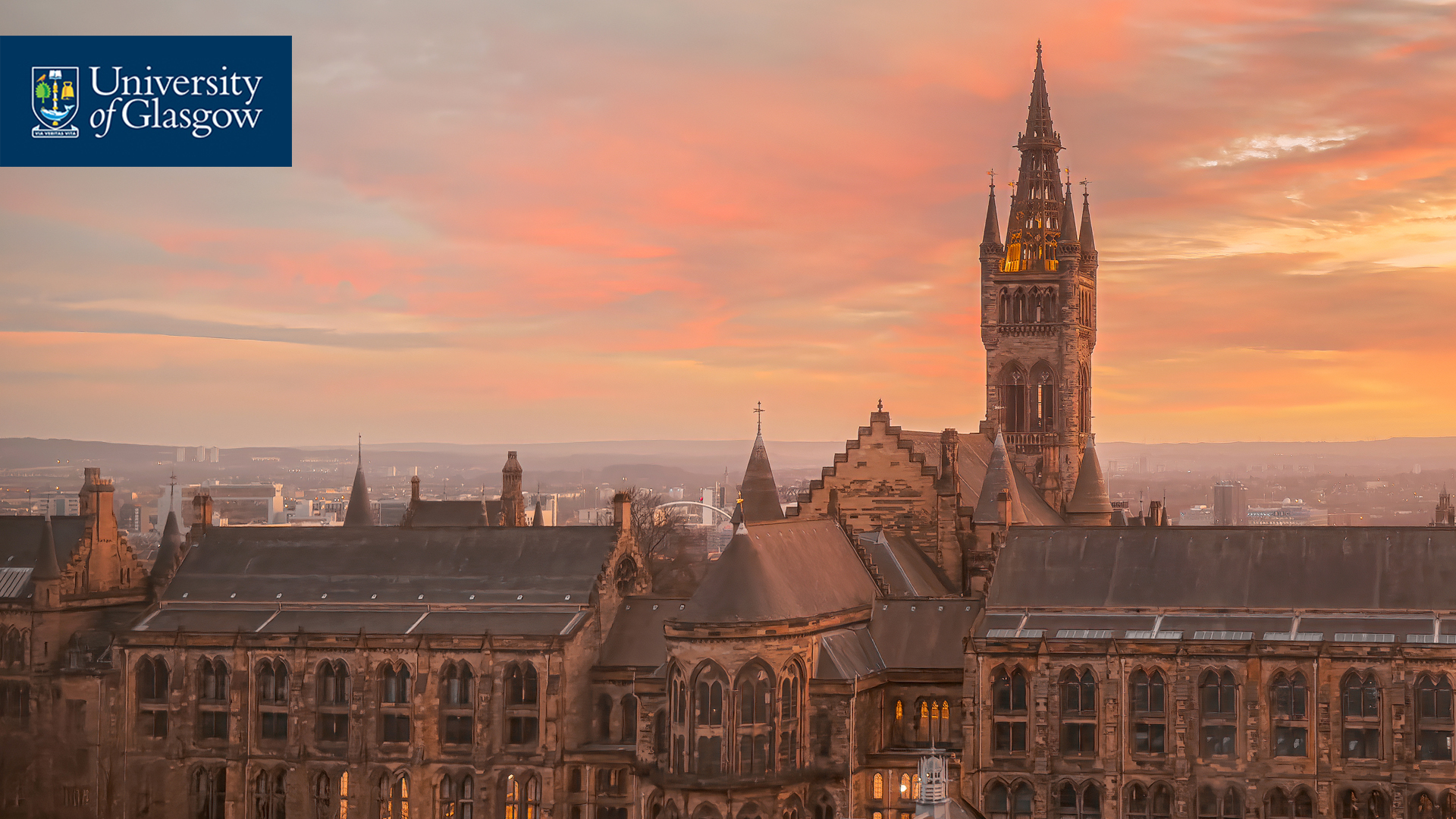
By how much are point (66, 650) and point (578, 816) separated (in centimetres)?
2839

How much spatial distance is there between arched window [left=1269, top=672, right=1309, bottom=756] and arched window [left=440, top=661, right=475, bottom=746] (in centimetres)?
3474

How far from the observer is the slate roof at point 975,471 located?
10531 cm

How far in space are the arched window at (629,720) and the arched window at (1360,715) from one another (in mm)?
30597

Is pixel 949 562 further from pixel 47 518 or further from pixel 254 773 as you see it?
pixel 47 518

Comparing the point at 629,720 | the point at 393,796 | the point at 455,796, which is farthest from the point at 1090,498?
the point at 393,796

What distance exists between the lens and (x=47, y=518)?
97500mm

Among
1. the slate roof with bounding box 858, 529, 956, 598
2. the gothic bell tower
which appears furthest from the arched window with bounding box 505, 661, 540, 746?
the gothic bell tower

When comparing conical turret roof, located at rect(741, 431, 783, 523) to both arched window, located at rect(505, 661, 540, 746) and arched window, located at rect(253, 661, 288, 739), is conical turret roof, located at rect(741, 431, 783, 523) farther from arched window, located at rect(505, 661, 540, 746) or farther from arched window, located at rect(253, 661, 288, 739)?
arched window, located at rect(253, 661, 288, 739)

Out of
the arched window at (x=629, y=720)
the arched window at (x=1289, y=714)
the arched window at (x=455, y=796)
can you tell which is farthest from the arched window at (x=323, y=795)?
the arched window at (x=1289, y=714)

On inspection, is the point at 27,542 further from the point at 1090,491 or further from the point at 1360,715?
the point at 1360,715

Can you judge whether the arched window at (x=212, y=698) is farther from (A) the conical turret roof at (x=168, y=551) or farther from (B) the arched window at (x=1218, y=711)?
(B) the arched window at (x=1218, y=711)

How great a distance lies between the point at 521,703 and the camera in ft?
279

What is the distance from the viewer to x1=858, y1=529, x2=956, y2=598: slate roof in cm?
9300

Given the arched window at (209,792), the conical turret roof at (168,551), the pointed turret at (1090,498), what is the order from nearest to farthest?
the arched window at (209,792)
the conical turret roof at (168,551)
the pointed turret at (1090,498)
